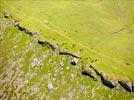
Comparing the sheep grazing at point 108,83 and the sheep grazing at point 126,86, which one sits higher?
the sheep grazing at point 108,83

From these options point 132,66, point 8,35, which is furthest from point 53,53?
point 132,66

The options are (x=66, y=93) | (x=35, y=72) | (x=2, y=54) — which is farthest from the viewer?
(x=2, y=54)

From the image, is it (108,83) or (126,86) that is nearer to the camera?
(108,83)

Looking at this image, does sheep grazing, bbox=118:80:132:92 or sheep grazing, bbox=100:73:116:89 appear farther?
sheep grazing, bbox=118:80:132:92

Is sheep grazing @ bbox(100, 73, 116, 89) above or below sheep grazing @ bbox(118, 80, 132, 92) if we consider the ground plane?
above

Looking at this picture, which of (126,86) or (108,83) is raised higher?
(108,83)

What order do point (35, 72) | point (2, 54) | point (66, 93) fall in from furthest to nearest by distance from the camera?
point (2, 54) → point (35, 72) → point (66, 93)

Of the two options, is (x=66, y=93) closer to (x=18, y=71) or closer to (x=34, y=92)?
(x=34, y=92)

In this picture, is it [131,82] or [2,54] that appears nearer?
[131,82]

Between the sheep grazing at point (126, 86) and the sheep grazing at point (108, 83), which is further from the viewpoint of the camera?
the sheep grazing at point (126, 86)

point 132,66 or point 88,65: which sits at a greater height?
point 88,65
